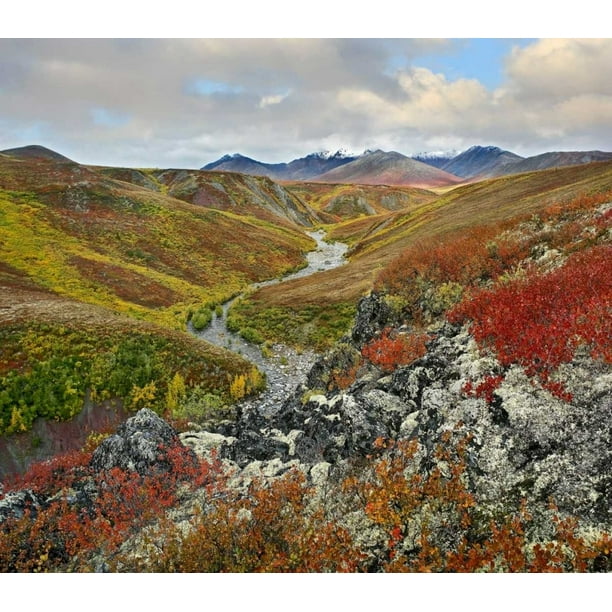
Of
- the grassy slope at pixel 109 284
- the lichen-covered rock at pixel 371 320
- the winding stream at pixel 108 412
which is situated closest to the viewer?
the winding stream at pixel 108 412

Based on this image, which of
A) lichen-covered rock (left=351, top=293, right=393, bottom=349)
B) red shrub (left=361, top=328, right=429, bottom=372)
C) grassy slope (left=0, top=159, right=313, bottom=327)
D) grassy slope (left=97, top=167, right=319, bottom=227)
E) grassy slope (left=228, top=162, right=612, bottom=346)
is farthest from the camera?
grassy slope (left=97, top=167, right=319, bottom=227)

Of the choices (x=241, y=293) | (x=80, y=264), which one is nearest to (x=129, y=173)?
(x=80, y=264)

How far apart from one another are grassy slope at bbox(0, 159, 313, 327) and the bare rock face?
1073 inches

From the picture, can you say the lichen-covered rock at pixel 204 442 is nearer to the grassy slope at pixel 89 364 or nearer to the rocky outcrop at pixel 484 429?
the rocky outcrop at pixel 484 429

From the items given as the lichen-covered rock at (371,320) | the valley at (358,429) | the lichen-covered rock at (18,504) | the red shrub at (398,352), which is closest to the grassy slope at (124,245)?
the valley at (358,429)

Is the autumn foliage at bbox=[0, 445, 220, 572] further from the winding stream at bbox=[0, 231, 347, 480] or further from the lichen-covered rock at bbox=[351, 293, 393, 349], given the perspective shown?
the lichen-covered rock at bbox=[351, 293, 393, 349]

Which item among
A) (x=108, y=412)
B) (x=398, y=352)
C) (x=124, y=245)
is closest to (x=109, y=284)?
(x=124, y=245)

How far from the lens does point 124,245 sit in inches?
2601

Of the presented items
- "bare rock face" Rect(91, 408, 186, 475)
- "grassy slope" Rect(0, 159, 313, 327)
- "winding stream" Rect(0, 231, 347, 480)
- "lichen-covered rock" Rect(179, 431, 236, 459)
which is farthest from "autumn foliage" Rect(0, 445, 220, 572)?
"grassy slope" Rect(0, 159, 313, 327)

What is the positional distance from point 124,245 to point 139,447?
2444 inches

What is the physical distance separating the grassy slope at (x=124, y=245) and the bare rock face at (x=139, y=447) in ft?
89.4

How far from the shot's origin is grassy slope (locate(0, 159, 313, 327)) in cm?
4891

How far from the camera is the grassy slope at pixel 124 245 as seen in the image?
48.9m

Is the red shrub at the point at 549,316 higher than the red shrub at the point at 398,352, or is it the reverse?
the red shrub at the point at 549,316
